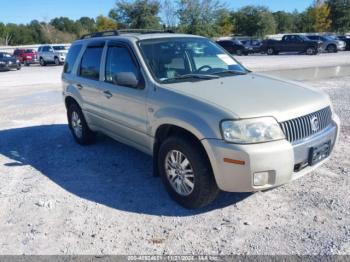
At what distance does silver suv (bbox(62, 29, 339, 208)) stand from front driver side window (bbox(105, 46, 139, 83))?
13 millimetres

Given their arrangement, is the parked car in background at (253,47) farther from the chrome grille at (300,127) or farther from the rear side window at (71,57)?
the chrome grille at (300,127)

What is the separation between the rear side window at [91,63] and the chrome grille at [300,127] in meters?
2.99

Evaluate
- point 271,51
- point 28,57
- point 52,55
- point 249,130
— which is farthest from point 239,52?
point 249,130

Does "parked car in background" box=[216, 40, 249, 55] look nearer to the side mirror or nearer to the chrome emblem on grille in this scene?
the side mirror

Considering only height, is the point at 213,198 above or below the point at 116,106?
below

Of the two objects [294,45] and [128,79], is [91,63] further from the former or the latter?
[294,45]

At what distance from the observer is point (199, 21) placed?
48.3 metres

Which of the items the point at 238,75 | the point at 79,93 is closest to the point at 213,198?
the point at 238,75

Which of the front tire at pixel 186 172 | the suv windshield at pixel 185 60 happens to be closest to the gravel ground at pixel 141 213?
the front tire at pixel 186 172

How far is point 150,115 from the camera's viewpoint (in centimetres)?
421

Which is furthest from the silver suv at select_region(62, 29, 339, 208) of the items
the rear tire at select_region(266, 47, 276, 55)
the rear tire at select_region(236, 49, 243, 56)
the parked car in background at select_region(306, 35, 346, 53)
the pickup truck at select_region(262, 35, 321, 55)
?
the rear tire at select_region(236, 49, 243, 56)

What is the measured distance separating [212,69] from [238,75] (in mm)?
343

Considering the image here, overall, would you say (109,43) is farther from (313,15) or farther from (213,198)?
(313,15)

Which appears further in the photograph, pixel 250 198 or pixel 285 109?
pixel 250 198
